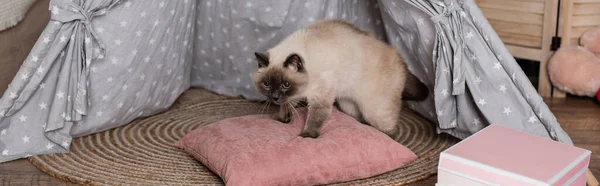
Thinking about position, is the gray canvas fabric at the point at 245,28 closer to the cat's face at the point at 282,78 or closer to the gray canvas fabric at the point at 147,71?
the gray canvas fabric at the point at 147,71

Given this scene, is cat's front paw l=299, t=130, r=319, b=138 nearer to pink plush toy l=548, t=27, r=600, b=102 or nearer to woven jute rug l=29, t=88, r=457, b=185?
woven jute rug l=29, t=88, r=457, b=185

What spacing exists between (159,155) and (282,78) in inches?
22.9

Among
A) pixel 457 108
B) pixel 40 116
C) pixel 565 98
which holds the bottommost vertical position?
pixel 565 98

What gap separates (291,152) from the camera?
2465 mm

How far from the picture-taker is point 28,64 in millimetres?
2654

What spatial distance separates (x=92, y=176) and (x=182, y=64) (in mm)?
915

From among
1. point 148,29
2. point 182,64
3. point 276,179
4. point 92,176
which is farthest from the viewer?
point 182,64

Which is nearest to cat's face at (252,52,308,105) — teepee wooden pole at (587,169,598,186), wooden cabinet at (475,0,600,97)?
teepee wooden pole at (587,169,598,186)

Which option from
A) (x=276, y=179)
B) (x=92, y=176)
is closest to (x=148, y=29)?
(x=92, y=176)

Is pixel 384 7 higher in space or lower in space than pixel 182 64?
higher

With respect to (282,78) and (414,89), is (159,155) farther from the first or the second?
(414,89)

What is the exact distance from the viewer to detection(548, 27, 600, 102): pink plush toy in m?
3.35

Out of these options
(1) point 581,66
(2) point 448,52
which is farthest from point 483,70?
(1) point 581,66

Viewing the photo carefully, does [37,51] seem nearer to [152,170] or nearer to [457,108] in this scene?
[152,170]
